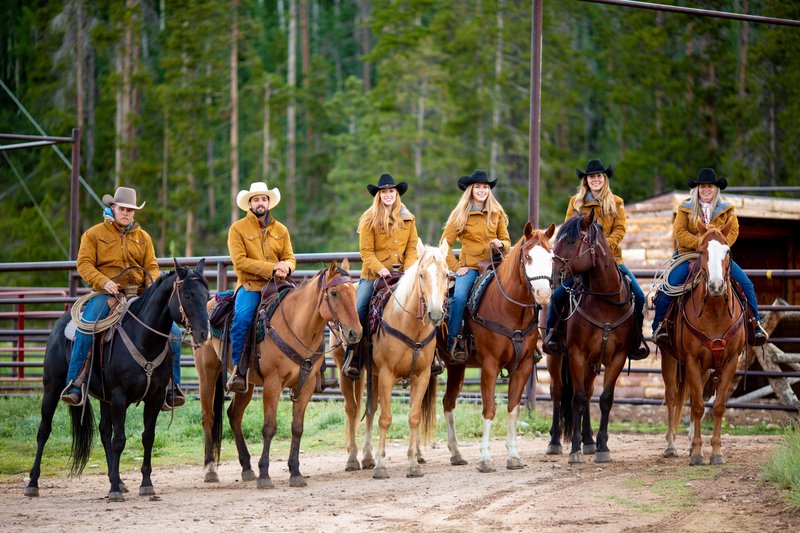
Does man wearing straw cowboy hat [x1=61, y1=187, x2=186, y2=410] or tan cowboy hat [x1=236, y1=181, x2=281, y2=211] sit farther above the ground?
tan cowboy hat [x1=236, y1=181, x2=281, y2=211]

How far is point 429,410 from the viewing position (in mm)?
11008

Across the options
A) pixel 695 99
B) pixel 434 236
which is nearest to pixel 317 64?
pixel 434 236

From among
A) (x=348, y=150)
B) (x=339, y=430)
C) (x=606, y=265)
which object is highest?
(x=348, y=150)

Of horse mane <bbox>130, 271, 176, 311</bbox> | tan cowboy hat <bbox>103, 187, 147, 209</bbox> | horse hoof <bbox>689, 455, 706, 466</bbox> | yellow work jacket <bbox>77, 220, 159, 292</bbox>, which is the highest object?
tan cowboy hat <bbox>103, 187, 147, 209</bbox>

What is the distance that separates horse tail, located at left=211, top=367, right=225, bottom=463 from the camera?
1038cm

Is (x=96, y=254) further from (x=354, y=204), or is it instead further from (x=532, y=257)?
(x=354, y=204)

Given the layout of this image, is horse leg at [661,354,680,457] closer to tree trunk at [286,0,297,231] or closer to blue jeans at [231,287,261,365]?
blue jeans at [231,287,261,365]

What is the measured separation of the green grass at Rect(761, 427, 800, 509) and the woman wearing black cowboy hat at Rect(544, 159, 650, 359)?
2329mm

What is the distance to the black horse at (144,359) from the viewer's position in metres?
9.09

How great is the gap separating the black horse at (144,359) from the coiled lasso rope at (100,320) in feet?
0.24

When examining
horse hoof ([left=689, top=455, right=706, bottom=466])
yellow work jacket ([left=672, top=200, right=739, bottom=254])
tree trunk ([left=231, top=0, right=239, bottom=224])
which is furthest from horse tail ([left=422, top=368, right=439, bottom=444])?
tree trunk ([left=231, top=0, right=239, bottom=224])

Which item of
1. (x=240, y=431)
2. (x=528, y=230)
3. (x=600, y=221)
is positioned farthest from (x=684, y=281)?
(x=240, y=431)

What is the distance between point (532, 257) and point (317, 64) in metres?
39.4

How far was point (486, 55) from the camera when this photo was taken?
38.8 m
